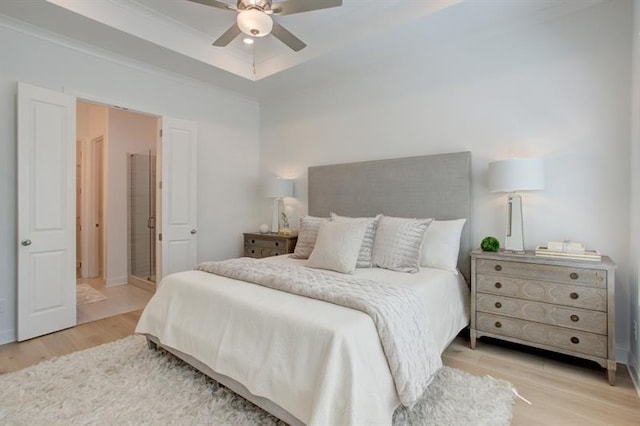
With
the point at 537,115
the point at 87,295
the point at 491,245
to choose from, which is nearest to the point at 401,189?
the point at 491,245

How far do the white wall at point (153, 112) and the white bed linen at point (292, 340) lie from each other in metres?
1.91

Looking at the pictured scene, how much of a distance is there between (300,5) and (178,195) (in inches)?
104

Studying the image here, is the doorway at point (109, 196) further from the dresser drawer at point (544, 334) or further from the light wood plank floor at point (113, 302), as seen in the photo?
the dresser drawer at point (544, 334)

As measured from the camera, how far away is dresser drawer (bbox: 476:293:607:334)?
2.20 m

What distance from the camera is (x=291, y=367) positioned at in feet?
5.08

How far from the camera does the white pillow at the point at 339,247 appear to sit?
2.61m

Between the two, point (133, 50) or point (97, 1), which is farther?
point (133, 50)

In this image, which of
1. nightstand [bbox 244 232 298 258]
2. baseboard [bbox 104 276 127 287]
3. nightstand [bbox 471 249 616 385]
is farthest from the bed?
baseboard [bbox 104 276 127 287]

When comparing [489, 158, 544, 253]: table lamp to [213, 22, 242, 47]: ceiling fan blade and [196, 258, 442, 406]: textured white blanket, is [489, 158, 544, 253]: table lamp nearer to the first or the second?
[196, 258, 442, 406]: textured white blanket

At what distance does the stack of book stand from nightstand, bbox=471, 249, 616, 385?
0.06 m

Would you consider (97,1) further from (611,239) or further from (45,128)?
(611,239)

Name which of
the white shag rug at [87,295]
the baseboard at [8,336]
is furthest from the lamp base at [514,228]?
the white shag rug at [87,295]

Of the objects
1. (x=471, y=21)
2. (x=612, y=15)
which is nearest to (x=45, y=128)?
(x=471, y=21)

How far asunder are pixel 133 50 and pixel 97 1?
0.56 meters
